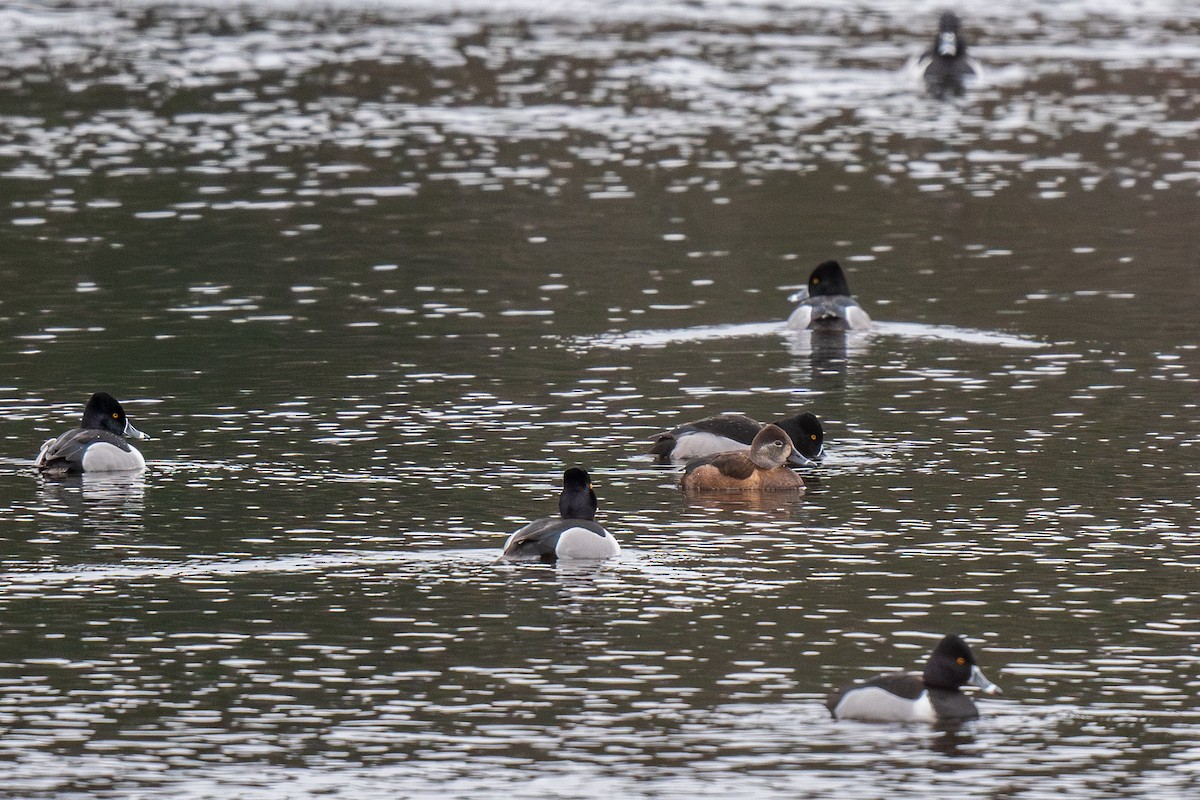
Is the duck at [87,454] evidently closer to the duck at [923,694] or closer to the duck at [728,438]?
the duck at [728,438]

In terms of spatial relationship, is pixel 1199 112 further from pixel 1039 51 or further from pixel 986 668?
pixel 986 668

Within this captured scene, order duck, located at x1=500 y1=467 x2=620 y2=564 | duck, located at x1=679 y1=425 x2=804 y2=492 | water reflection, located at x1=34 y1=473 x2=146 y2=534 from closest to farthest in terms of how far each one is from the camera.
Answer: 1. duck, located at x1=500 y1=467 x2=620 y2=564
2. water reflection, located at x1=34 y1=473 x2=146 y2=534
3. duck, located at x1=679 y1=425 x2=804 y2=492

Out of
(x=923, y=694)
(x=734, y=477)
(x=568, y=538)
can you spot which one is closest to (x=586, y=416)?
(x=734, y=477)

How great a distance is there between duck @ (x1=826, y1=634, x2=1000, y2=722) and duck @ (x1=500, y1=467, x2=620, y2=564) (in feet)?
12.2

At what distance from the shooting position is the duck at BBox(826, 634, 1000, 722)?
14.8 metres

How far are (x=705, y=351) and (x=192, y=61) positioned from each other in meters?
27.7

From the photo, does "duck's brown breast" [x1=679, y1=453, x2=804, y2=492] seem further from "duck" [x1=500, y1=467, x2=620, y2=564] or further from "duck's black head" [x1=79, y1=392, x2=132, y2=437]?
"duck's black head" [x1=79, y1=392, x2=132, y2=437]

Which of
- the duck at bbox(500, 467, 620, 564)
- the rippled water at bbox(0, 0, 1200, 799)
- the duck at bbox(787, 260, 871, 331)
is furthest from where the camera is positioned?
the duck at bbox(787, 260, 871, 331)

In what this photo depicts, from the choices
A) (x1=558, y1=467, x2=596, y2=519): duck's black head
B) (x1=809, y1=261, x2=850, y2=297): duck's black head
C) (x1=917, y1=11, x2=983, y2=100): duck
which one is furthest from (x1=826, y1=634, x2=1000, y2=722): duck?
(x1=917, y1=11, x2=983, y2=100): duck

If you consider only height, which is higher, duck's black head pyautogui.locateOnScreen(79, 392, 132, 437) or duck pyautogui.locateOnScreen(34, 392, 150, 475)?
duck's black head pyautogui.locateOnScreen(79, 392, 132, 437)

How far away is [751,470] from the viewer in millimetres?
21172

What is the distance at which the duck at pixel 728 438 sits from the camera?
21.8 metres

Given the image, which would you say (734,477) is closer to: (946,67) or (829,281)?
(829,281)

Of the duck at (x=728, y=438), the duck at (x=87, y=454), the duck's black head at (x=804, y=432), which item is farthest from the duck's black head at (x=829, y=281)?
the duck at (x=87, y=454)
